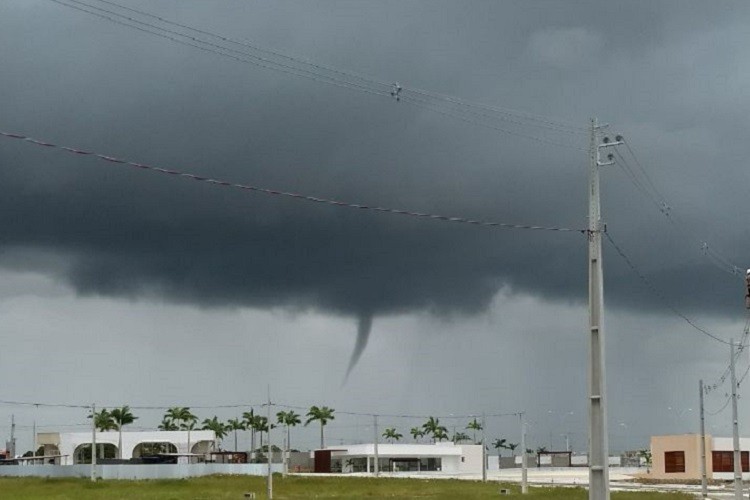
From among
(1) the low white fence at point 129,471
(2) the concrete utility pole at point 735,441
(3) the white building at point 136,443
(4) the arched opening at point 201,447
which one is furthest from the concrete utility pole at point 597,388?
(4) the arched opening at point 201,447

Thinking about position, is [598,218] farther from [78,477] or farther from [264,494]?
[78,477]

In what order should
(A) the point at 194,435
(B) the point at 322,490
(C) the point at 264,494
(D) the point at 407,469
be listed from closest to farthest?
(C) the point at 264,494 → (B) the point at 322,490 → (A) the point at 194,435 → (D) the point at 407,469

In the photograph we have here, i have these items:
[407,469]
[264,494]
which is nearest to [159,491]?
[264,494]

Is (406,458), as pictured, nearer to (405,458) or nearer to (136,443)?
(405,458)

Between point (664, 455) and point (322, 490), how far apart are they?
68.4 metres

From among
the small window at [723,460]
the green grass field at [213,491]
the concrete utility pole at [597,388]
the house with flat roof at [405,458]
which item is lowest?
the house with flat roof at [405,458]

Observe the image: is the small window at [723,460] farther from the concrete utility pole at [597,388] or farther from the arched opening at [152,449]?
the concrete utility pole at [597,388]

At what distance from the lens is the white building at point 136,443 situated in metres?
168

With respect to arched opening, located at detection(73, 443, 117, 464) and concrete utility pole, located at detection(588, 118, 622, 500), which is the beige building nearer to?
arched opening, located at detection(73, 443, 117, 464)

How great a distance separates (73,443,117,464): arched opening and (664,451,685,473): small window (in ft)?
275

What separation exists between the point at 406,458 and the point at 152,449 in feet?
140

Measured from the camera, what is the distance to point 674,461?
145 m

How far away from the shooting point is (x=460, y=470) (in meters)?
188

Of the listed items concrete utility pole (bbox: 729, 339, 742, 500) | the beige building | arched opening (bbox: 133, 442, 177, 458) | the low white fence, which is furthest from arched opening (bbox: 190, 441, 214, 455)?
concrete utility pole (bbox: 729, 339, 742, 500)
